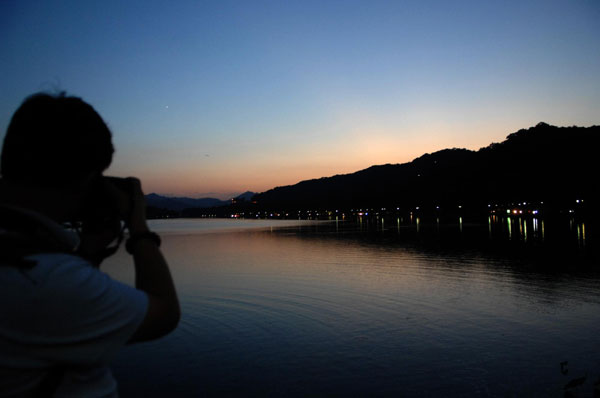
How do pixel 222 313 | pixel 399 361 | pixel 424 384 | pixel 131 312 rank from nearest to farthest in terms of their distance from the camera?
pixel 131 312 < pixel 424 384 < pixel 399 361 < pixel 222 313

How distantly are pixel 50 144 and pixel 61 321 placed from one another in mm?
445

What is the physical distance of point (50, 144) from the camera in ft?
3.61

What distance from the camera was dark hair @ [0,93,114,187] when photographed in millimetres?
1089

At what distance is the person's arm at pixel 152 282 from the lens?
3.81 ft

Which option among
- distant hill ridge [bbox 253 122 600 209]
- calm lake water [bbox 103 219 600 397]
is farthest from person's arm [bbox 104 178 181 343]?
distant hill ridge [bbox 253 122 600 209]

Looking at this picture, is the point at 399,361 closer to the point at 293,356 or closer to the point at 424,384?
the point at 424,384

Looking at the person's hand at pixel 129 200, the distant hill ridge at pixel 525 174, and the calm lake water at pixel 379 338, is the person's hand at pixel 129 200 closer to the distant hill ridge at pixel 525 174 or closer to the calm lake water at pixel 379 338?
the calm lake water at pixel 379 338

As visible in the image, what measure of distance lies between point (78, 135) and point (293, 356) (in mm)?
7619

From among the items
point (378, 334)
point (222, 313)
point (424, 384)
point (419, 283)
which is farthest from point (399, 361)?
point (419, 283)

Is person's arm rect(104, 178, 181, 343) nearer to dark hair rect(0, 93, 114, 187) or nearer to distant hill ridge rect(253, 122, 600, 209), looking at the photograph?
dark hair rect(0, 93, 114, 187)

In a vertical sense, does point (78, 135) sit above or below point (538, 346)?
above

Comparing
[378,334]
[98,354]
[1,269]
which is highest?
[1,269]

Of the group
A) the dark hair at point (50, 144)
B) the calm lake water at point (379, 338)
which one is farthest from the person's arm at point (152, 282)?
the calm lake water at point (379, 338)

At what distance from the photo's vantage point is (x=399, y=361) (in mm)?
7629
